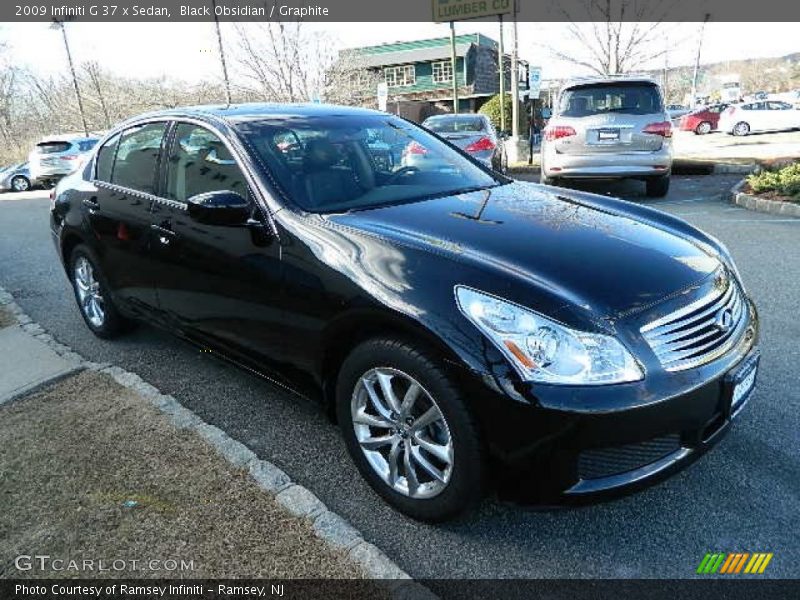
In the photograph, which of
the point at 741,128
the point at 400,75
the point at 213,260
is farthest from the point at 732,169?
the point at 400,75

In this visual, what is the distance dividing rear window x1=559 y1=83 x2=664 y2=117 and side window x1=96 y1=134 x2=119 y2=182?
6788mm

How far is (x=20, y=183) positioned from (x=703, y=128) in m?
29.3

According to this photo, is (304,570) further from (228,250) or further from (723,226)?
(723,226)

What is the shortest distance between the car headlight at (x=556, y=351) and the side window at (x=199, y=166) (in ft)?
5.04

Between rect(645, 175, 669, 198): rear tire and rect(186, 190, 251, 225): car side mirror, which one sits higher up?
rect(186, 190, 251, 225): car side mirror

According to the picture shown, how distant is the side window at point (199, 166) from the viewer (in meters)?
3.12

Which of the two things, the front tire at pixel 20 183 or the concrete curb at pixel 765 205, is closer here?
the concrete curb at pixel 765 205

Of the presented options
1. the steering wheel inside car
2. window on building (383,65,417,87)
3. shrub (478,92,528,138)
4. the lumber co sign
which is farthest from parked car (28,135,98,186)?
window on building (383,65,417,87)

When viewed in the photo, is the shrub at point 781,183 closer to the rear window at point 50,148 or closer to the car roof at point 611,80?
the car roof at point 611,80

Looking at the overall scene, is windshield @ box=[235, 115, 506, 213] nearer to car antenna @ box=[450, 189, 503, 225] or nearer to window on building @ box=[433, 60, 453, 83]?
car antenna @ box=[450, 189, 503, 225]

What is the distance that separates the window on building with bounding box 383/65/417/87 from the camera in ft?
138

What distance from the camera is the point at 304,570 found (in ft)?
7.07

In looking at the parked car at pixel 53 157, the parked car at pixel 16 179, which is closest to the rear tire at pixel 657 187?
the parked car at pixel 53 157

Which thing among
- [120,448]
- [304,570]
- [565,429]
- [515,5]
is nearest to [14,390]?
[120,448]
